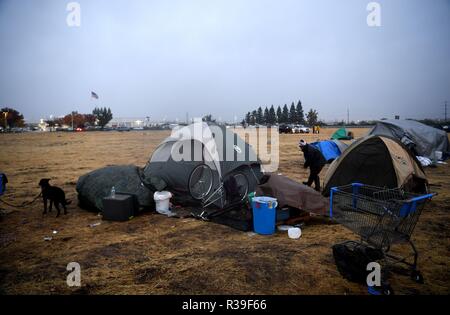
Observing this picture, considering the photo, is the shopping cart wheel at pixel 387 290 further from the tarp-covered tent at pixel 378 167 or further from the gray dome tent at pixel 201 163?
the tarp-covered tent at pixel 378 167

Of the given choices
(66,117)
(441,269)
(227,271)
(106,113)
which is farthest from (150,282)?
(66,117)

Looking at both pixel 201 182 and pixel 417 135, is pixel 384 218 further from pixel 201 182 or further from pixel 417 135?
pixel 417 135

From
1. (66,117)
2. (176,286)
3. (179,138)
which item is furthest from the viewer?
(66,117)

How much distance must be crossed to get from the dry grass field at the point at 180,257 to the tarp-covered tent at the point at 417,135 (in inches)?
354

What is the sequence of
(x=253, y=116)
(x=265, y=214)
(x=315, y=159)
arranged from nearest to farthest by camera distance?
1. (x=265, y=214)
2. (x=315, y=159)
3. (x=253, y=116)

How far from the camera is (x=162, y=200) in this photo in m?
6.75

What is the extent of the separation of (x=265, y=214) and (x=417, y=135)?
536 inches

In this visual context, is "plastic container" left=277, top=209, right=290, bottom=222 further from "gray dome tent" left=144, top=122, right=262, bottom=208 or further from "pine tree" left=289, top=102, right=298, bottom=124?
"pine tree" left=289, top=102, right=298, bottom=124

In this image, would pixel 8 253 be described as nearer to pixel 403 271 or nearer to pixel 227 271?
pixel 227 271

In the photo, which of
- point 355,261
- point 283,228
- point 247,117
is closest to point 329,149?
point 283,228

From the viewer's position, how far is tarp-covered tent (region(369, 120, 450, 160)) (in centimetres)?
1454

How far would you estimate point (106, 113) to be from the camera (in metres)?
105
